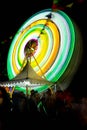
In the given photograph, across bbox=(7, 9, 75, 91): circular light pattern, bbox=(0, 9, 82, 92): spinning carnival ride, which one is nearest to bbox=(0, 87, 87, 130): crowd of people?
bbox=(0, 9, 82, 92): spinning carnival ride

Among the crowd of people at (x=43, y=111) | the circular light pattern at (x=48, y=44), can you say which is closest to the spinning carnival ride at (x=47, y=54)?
the circular light pattern at (x=48, y=44)

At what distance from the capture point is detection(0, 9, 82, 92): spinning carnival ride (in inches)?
325

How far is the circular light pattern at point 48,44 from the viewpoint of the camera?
8391 mm

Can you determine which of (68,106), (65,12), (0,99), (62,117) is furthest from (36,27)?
(0,99)

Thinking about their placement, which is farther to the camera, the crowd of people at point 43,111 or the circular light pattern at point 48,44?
the circular light pattern at point 48,44

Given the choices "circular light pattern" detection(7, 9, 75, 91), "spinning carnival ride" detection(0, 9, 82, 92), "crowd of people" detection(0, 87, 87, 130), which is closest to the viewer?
"crowd of people" detection(0, 87, 87, 130)

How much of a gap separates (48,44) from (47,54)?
491 millimetres

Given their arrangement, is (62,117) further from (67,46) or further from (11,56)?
(11,56)

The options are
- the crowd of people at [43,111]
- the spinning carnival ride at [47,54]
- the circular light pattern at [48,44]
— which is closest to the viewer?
the crowd of people at [43,111]

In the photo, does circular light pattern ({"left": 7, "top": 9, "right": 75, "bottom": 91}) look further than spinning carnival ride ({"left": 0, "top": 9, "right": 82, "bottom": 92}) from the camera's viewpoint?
Yes

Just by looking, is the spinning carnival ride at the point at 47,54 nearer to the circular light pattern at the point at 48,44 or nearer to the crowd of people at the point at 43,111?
the circular light pattern at the point at 48,44

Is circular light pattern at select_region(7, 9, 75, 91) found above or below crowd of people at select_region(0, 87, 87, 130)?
above

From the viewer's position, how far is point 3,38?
15.0 meters

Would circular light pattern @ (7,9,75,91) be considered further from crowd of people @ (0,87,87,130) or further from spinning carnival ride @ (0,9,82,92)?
crowd of people @ (0,87,87,130)
